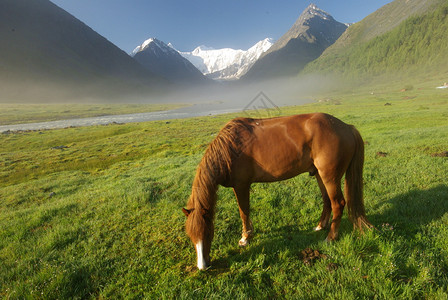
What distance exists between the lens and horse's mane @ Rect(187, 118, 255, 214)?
140 inches

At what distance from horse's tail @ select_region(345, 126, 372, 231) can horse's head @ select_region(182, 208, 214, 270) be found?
9.20 feet

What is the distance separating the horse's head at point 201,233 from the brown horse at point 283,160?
0.03m

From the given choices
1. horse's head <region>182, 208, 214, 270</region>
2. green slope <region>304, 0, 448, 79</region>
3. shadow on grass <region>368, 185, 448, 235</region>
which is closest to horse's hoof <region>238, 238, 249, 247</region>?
horse's head <region>182, 208, 214, 270</region>

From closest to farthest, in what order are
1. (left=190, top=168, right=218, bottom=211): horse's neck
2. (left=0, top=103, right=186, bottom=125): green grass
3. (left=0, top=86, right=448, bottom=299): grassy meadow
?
(left=0, top=86, right=448, bottom=299): grassy meadow
(left=190, top=168, right=218, bottom=211): horse's neck
(left=0, top=103, right=186, bottom=125): green grass

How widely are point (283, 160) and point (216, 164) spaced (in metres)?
1.26

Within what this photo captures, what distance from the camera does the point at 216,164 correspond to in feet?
12.4

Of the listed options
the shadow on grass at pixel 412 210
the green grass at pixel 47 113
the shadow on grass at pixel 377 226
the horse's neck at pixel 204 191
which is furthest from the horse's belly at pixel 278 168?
the green grass at pixel 47 113

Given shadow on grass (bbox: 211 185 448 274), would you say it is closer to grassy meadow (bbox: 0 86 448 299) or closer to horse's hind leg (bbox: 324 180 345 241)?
grassy meadow (bbox: 0 86 448 299)

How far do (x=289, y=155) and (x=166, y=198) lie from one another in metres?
3.99

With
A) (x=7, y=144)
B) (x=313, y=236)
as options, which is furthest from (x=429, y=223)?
(x=7, y=144)

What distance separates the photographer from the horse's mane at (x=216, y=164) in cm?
357

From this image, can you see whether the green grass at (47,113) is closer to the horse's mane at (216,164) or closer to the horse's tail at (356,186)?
the horse's mane at (216,164)

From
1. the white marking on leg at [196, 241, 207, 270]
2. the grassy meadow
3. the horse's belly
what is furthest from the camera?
the horse's belly

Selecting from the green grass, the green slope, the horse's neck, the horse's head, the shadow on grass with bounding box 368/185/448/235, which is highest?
the green slope
